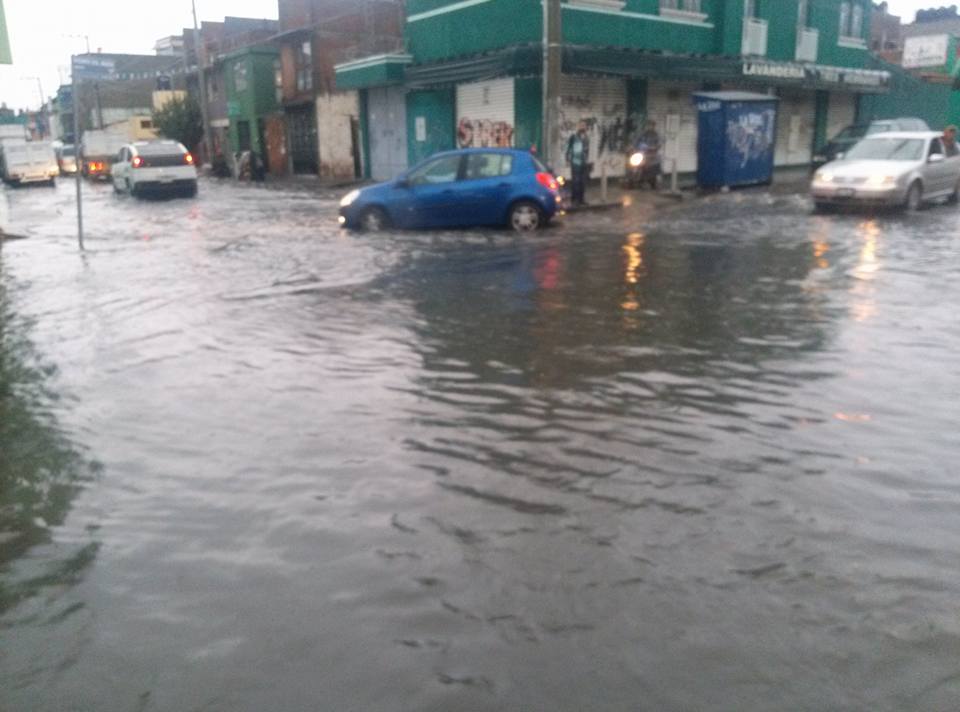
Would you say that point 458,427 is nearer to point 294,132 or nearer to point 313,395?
point 313,395

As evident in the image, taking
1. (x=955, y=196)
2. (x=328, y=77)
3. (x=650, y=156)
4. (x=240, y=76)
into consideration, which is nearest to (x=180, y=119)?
(x=240, y=76)

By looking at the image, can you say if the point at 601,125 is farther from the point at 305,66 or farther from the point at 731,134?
the point at 305,66

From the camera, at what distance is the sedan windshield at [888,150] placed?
17828 mm

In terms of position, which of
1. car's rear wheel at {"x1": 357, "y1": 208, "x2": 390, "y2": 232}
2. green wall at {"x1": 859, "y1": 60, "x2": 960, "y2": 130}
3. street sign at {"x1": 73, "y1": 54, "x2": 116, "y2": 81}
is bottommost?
car's rear wheel at {"x1": 357, "y1": 208, "x2": 390, "y2": 232}

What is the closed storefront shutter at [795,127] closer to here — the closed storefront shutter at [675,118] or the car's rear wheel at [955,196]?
the closed storefront shutter at [675,118]

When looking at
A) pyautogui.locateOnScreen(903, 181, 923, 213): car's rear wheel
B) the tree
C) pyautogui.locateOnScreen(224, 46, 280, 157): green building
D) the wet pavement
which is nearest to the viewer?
the wet pavement

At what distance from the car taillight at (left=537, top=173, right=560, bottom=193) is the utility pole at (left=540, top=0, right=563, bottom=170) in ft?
10.1

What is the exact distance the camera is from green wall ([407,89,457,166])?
2636 cm

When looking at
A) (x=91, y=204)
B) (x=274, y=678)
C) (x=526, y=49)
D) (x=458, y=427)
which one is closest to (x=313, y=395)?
(x=458, y=427)

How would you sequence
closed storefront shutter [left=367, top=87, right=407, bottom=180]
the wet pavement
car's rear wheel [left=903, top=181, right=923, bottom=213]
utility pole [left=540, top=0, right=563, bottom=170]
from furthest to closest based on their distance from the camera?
closed storefront shutter [left=367, top=87, right=407, bottom=180] → utility pole [left=540, top=0, right=563, bottom=170] → car's rear wheel [left=903, top=181, right=923, bottom=213] → the wet pavement

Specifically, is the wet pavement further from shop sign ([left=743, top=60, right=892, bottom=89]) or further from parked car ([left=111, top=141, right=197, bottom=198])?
shop sign ([left=743, top=60, right=892, bottom=89])

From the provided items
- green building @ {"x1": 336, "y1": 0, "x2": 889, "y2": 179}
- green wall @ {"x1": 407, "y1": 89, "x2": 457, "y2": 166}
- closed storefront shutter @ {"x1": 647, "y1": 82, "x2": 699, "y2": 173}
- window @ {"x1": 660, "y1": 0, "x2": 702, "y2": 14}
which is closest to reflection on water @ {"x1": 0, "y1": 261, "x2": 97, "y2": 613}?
green building @ {"x1": 336, "y1": 0, "x2": 889, "y2": 179}

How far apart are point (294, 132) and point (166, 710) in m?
40.6

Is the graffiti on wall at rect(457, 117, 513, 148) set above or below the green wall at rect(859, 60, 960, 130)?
below
